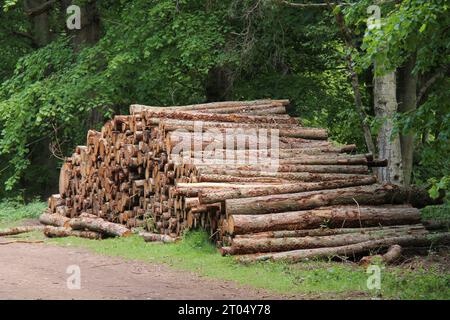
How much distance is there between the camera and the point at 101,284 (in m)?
11.4

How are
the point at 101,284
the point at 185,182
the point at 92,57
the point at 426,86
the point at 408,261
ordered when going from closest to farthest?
the point at 101,284, the point at 408,261, the point at 185,182, the point at 426,86, the point at 92,57

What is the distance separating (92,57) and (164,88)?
2.48 metres

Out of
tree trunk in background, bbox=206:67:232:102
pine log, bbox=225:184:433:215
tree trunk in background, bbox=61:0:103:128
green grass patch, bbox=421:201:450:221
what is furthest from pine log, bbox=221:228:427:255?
tree trunk in background, bbox=61:0:103:128

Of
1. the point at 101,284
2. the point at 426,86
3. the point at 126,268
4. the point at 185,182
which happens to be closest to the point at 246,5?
the point at 426,86

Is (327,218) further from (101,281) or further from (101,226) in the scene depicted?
(101,226)

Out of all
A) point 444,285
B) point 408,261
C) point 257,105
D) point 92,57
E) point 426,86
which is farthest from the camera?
point 92,57

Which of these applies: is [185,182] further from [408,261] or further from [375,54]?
[375,54]

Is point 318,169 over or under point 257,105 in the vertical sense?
under

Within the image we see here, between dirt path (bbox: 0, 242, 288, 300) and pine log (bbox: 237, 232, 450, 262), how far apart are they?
1258 mm

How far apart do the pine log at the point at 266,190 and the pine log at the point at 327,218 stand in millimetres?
488

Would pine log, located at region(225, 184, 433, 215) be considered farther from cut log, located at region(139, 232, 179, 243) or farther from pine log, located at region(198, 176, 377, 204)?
cut log, located at region(139, 232, 179, 243)

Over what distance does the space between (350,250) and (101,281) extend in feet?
13.1

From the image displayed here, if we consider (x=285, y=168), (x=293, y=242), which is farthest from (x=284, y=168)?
(x=293, y=242)

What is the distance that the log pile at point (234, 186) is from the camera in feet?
44.9
